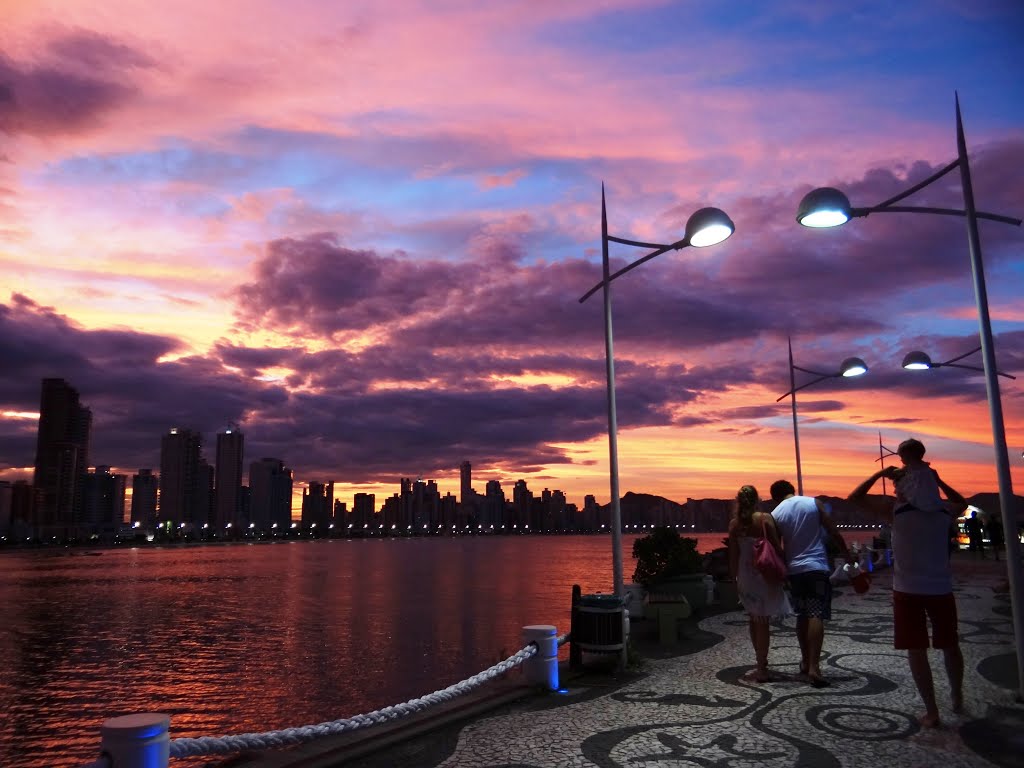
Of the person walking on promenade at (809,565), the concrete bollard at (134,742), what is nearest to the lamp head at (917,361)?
the person walking on promenade at (809,565)

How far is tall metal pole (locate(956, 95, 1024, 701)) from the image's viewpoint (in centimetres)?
766

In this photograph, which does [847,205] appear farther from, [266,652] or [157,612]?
[157,612]

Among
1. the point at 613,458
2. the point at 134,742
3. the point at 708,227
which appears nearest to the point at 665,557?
the point at 613,458

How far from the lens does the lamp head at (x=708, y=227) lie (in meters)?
9.67

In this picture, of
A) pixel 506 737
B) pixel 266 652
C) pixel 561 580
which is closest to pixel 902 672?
pixel 506 737

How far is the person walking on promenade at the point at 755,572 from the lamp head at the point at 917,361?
10.4m

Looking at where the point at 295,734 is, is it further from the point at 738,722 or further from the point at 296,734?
the point at 738,722

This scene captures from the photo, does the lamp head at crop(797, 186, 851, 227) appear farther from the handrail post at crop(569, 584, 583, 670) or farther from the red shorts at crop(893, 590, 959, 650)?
the handrail post at crop(569, 584, 583, 670)

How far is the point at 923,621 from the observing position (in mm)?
6773

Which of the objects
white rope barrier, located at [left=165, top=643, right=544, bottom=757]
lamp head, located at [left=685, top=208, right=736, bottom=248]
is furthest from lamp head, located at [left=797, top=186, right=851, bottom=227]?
white rope barrier, located at [left=165, top=643, right=544, bottom=757]

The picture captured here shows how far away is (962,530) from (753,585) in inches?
2098

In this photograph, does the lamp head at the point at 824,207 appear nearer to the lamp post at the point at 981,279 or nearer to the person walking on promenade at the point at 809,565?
the lamp post at the point at 981,279

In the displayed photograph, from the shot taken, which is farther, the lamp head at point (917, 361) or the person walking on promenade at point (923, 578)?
the lamp head at point (917, 361)

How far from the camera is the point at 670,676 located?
948cm
